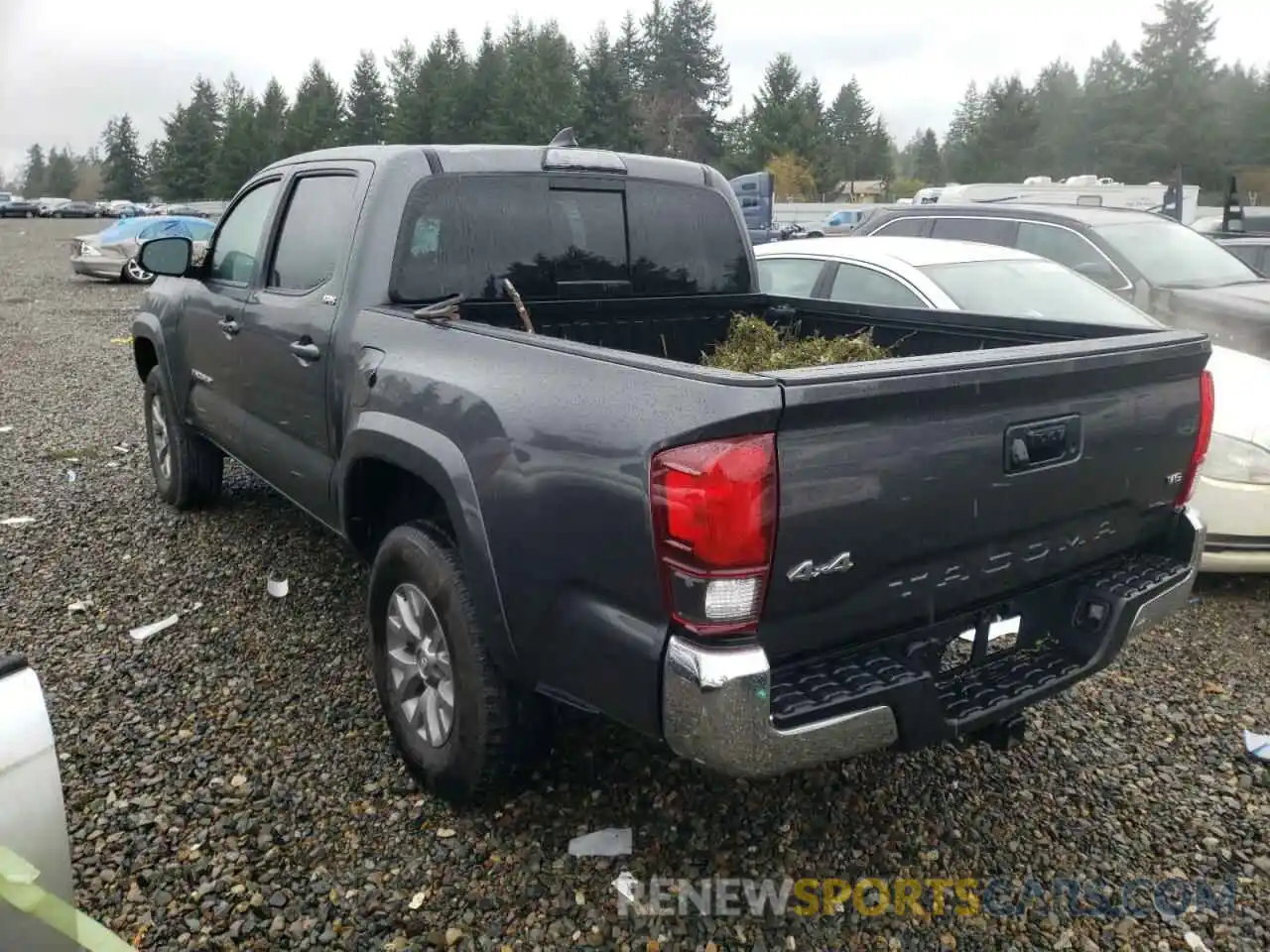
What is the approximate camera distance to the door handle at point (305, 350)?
147 inches

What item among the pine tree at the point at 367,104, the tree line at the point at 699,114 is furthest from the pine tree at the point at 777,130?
the pine tree at the point at 367,104

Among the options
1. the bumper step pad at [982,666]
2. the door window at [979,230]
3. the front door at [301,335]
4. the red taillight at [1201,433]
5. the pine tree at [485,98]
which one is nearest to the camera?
the bumper step pad at [982,666]

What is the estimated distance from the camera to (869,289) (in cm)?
585

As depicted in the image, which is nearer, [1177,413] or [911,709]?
[911,709]

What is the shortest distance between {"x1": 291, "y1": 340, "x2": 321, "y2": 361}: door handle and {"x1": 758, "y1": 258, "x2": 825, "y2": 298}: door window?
3.05 metres

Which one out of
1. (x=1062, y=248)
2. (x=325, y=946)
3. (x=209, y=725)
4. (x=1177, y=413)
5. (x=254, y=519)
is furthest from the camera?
(x=1062, y=248)

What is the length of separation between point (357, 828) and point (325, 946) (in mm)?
473

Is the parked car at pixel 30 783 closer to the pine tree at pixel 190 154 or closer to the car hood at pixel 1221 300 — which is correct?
the car hood at pixel 1221 300

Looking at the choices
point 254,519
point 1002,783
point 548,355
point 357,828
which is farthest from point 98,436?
point 1002,783

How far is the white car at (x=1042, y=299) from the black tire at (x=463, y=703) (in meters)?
2.86

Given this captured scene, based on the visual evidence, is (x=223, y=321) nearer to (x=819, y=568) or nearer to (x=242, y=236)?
(x=242, y=236)

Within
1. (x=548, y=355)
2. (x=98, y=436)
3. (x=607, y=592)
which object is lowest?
(x=98, y=436)

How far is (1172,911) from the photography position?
2.78 m

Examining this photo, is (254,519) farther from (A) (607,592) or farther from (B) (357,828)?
(A) (607,592)
